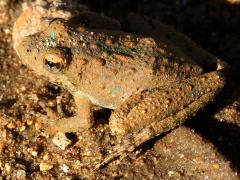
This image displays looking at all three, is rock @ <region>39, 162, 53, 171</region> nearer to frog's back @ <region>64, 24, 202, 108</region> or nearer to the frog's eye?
frog's back @ <region>64, 24, 202, 108</region>

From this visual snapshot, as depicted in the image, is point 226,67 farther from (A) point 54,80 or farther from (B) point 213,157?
(A) point 54,80

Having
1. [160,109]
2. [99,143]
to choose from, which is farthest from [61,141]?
[160,109]

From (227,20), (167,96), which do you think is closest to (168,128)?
(167,96)

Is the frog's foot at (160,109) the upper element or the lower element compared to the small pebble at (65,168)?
upper

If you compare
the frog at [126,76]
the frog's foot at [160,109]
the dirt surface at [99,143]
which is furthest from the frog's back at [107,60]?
the dirt surface at [99,143]

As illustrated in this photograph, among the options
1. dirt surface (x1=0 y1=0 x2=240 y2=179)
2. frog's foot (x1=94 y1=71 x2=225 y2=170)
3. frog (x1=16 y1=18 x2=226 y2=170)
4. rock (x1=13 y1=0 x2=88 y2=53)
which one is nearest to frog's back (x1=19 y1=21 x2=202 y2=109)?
frog (x1=16 y1=18 x2=226 y2=170)

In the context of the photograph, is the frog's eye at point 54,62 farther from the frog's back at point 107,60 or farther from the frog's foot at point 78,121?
the frog's foot at point 78,121
